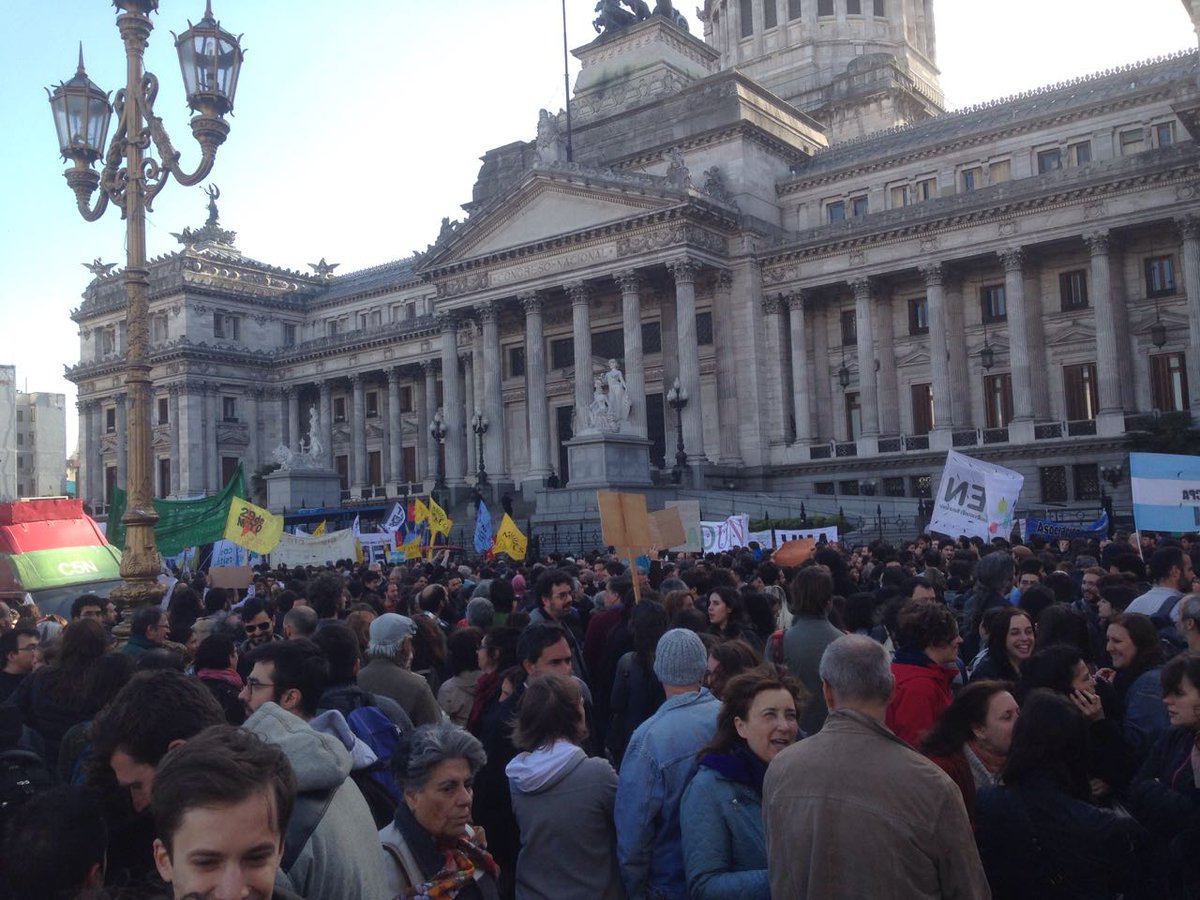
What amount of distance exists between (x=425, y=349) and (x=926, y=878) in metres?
58.7

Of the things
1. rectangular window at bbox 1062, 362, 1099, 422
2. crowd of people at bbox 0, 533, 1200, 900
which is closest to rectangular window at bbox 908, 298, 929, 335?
rectangular window at bbox 1062, 362, 1099, 422

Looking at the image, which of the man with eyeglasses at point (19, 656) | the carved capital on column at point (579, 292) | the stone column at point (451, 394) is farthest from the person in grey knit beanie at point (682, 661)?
the stone column at point (451, 394)

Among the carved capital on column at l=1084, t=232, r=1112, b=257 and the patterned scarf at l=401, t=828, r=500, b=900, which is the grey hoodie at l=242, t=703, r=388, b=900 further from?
the carved capital on column at l=1084, t=232, r=1112, b=257

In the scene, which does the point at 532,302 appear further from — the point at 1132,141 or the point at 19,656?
the point at 19,656

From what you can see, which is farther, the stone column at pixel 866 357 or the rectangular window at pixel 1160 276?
the stone column at pixel 866 357

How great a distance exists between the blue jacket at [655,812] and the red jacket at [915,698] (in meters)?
1.21

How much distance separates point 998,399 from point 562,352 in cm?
1941

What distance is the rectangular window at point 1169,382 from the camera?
39.1m

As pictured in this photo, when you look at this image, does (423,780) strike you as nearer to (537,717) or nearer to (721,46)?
(537,717)

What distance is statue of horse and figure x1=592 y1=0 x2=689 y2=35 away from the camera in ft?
188

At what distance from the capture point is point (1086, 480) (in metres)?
38.9

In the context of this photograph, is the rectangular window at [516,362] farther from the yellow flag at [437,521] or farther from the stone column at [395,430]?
the yellow flag at [437,521]

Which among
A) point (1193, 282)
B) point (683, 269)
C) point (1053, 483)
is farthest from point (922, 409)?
point (683, 269)

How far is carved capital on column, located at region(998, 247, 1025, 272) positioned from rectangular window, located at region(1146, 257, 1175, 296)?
4.45 m
